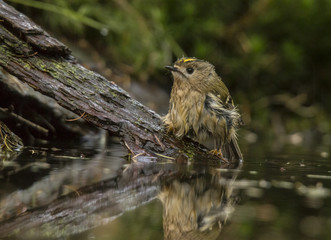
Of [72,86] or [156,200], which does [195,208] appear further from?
[72,86]

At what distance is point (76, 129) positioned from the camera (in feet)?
20.8

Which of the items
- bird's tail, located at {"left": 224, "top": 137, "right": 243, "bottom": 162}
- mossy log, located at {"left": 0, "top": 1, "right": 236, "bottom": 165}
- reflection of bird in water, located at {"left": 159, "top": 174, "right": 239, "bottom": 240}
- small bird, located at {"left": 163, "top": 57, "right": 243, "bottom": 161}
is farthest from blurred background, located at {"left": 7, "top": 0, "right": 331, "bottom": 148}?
reflection of bird in water, located at {"left": 159, "top": 174, "right": 239, "bottom": 240}

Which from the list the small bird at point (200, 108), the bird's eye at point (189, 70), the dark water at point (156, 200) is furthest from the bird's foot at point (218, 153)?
the bird's eye at point (189, 70)

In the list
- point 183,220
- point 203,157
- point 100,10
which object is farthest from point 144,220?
point 100,10

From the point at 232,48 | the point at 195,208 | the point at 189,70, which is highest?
the point at 232,48

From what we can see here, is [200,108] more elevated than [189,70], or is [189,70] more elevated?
[189,70]

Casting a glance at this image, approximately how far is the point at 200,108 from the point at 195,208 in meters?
2.01

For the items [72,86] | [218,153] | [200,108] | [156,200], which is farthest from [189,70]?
[156,200]

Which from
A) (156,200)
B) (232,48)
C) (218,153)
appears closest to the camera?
(156,200)

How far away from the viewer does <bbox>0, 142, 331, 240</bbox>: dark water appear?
2307 millimetres

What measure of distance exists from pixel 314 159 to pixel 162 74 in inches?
172

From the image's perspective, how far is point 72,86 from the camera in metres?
4.41

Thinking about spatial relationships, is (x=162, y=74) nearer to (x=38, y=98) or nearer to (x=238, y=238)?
(x=38, y=98)

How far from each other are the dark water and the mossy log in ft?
0.85
